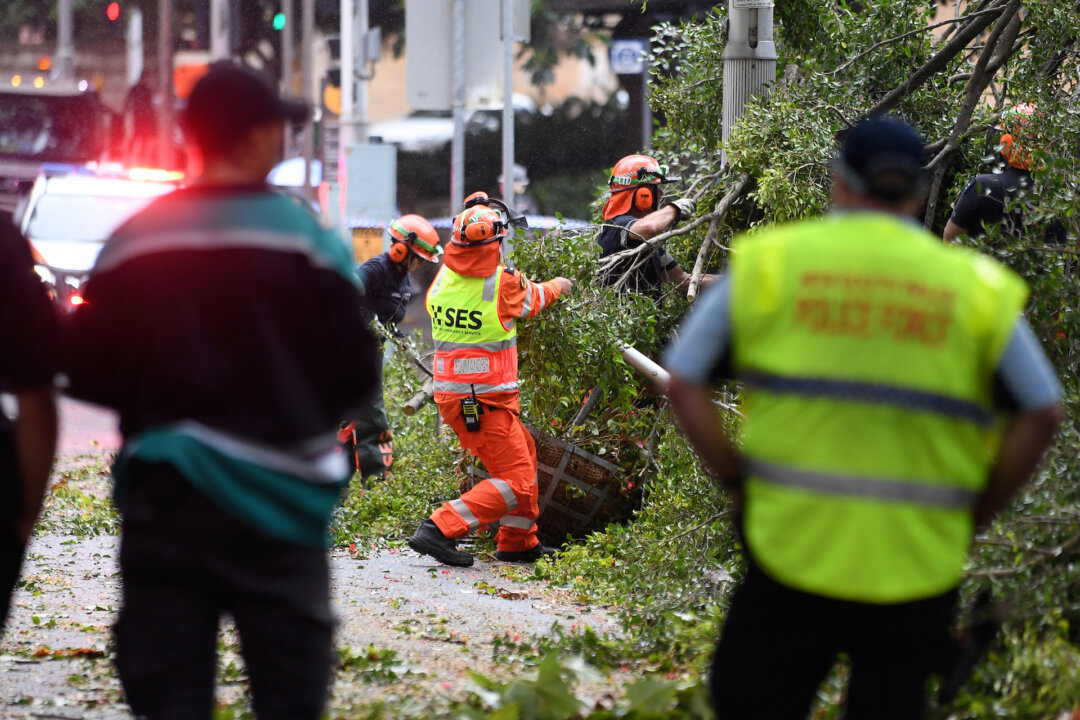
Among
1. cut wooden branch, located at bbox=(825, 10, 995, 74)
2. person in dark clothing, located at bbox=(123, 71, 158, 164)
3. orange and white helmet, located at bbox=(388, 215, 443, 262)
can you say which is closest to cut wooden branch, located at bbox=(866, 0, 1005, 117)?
cut wooden branch, located at bbox=(825, 10, 995, 74)

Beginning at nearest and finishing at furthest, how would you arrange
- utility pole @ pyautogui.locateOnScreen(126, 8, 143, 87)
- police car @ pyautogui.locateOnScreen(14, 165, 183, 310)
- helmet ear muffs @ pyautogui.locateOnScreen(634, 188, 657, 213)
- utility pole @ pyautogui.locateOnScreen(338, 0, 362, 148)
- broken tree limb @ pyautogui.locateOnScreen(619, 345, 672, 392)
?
broken tree limb @ pyautogui.locateOnScreen(619, 345, 672, 392) → helmet ear muffs @ pyautogui.locateOnScreen(634, 188, 657, 213) → police car @ pyautogui.locateOnScreen(14, 165, 183, 310) → utility pole @ pyautogui.locateOnScreen(338, 0, 362, 148) → utility pole @ pyautogui.locateOnScreen(126, 8, 143, 87)

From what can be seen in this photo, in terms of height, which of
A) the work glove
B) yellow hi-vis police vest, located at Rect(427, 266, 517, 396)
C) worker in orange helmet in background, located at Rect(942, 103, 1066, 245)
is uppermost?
worker in orange helmet in background, located at Rect(942, 103, 1066, 245)

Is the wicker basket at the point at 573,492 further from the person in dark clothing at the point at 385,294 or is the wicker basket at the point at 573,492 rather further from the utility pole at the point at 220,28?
the utility pole at the point at 220,28

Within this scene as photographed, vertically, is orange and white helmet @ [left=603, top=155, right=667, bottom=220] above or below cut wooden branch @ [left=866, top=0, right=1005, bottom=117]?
below

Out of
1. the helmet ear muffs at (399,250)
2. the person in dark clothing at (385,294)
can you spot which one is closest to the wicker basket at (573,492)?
the person in dark clothing at (385,294)

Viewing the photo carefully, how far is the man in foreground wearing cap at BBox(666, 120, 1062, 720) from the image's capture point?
251cm

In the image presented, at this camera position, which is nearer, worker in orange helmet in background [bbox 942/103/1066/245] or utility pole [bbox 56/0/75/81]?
worker in orange helmet in background [bbox 942/103/1066/245]

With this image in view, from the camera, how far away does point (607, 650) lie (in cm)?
497

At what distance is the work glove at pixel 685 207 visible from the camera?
25.4 feet

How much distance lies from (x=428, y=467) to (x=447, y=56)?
9.80 ft

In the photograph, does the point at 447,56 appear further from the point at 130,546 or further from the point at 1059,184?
the point at 130,546

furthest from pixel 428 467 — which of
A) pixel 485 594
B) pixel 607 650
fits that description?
pixel 607 650

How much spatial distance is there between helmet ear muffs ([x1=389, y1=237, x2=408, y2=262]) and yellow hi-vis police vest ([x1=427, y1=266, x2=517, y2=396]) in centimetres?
158

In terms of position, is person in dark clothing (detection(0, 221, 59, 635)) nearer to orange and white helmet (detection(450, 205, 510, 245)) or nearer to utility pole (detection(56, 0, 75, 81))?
orange and white helmet (detection(450, 205, 510, 245))
